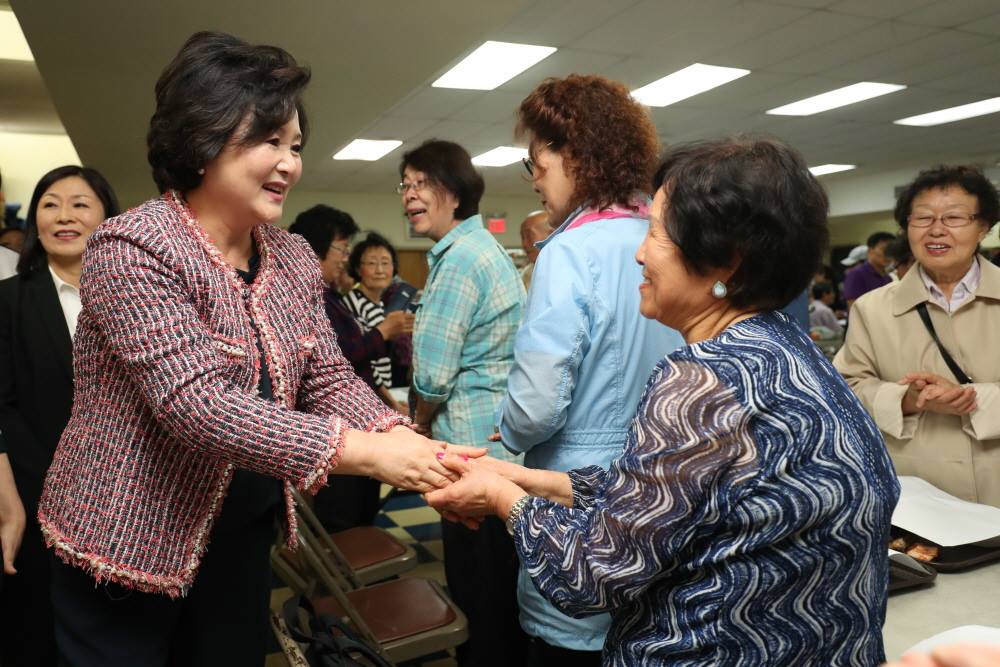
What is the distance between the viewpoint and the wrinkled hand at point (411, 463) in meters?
1.33

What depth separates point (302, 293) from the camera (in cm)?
144

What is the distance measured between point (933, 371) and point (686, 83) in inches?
216

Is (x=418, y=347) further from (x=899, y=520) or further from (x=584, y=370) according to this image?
(x=899, y=520)

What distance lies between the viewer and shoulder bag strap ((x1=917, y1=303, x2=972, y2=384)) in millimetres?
2100

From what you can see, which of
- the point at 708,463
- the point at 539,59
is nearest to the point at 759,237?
the point at 708,463

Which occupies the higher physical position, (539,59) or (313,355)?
(539,59)

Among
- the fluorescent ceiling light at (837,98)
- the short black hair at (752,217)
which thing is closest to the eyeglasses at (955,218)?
the short black hair at (752,217)

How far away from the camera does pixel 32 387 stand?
1.95m

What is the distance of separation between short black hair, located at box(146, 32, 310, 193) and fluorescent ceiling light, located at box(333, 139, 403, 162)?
7.99m

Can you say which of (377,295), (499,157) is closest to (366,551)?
(377,295)

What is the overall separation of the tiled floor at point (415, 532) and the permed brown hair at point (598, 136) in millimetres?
1942

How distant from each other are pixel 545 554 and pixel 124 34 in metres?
4.97

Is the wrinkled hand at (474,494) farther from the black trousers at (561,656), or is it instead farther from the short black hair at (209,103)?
the short black hair at (209,103)

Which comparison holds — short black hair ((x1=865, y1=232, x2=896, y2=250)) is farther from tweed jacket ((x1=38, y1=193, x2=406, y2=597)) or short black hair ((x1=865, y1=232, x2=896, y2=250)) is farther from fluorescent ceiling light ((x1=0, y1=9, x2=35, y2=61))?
fluorescent ceiling light ((x1=0, y1=9, x2=35, y2=61))
